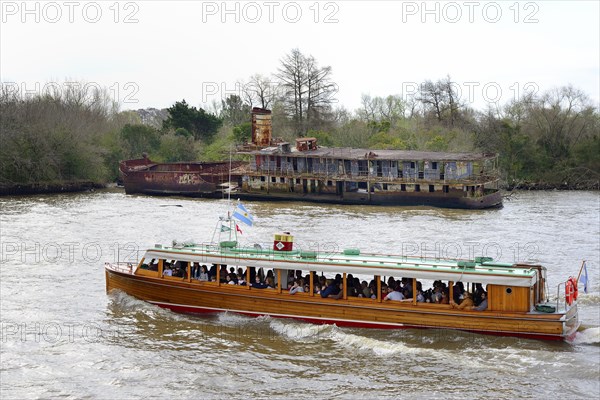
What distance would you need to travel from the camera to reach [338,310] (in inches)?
987

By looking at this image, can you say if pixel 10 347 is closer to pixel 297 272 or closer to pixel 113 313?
pixel 113 313

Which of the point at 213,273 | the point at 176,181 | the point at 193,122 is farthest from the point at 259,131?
the point at 213,273

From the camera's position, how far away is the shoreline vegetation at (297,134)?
212 feet

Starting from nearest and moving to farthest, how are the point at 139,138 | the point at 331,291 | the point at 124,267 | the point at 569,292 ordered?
the point at 569,292 → the point at 331,291 → the point at 124,267 → the point at 139,138

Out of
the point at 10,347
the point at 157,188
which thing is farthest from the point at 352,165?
the point at 10,347

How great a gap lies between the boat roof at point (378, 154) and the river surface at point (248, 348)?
15.6 metres

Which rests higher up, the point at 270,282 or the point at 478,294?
the point at 270,282

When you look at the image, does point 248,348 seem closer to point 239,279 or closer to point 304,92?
point 239,279

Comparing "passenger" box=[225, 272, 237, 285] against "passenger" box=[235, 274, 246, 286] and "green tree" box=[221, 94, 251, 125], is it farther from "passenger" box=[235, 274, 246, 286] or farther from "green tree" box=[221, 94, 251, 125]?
"green tree" box=[221, 94, 251, 125]

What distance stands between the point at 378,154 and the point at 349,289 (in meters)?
36.1

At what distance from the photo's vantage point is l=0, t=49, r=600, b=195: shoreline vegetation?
64.7m

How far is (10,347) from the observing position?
25297 mm

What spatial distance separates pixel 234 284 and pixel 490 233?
20.7 metres

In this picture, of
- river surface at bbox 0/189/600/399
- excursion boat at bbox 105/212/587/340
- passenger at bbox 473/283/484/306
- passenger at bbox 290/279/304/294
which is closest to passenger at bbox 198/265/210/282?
excursion boat at bbox 105/212/587/340
